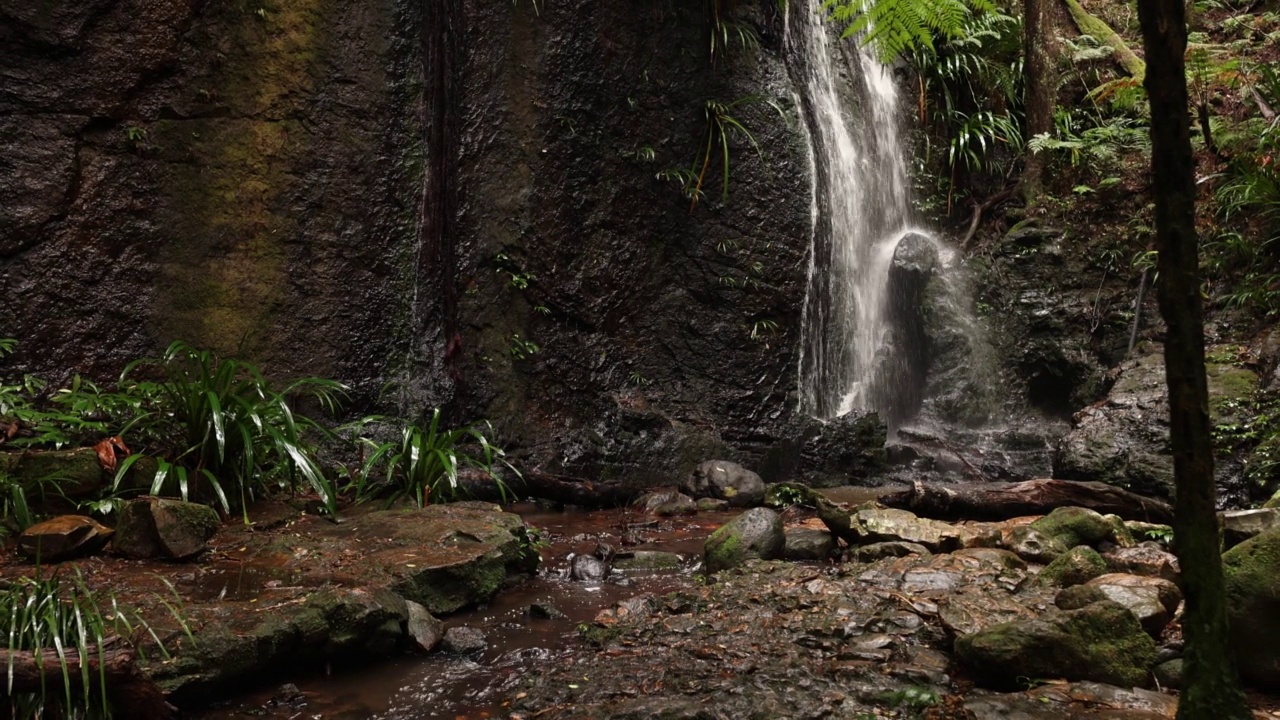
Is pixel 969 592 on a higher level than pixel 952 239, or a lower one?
lower

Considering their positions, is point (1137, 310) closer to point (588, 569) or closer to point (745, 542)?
point (745, 542)

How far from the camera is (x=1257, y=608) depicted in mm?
Answer: 2244

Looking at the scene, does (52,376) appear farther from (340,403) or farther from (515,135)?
(515,135)

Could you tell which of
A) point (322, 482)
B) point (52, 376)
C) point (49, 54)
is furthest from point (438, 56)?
point (322, 482)

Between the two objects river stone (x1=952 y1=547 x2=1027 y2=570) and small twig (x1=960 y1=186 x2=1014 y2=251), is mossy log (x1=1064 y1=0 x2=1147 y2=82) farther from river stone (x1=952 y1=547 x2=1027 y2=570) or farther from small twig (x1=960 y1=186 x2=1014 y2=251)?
river stone (x1=952 y1=547 x2=1027 y2=570)

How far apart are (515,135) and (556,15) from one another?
140cm

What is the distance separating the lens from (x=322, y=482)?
4.30 m

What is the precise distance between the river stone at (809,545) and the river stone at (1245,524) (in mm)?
1975

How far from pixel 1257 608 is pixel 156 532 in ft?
13.7

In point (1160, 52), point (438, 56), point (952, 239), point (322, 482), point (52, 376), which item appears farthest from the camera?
point (952, 239)

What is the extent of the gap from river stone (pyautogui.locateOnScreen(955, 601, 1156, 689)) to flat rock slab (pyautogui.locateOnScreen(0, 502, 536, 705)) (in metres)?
2.33

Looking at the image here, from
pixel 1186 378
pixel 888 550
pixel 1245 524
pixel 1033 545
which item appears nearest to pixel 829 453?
pixel 888 550

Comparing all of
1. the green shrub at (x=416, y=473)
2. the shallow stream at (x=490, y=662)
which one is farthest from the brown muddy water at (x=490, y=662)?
the green shrub at (x=416, y=473)

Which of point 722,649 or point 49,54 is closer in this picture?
point 722,649
